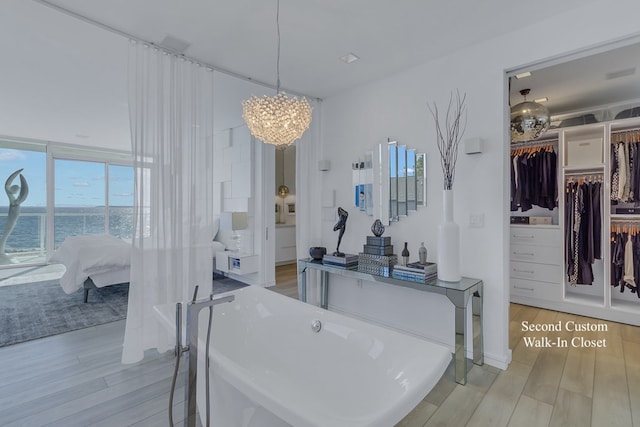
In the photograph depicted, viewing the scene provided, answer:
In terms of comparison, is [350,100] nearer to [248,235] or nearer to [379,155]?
[379,155]

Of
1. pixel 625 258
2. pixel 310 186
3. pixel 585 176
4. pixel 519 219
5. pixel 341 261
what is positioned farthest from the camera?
pixel 519 219

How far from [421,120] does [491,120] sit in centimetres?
62

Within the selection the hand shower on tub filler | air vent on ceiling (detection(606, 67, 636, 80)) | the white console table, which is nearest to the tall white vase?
the white console table

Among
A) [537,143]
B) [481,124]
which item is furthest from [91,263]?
[537,143]

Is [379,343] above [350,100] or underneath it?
underneath

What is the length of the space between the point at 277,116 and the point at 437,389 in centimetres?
225

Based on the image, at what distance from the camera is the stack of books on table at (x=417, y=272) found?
2.46 meters

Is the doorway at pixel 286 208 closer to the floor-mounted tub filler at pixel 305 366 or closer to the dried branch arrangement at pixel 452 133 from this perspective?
the floor-mounted tub filler at pixel 305 366

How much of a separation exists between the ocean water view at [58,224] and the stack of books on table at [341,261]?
526cm

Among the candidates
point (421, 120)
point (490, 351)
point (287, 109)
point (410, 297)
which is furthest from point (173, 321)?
point (421, 120)

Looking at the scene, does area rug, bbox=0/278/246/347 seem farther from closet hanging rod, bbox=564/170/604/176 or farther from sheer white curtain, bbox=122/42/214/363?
closet hanging rod, bbox=564/170/604/176

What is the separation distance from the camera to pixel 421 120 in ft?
9.52

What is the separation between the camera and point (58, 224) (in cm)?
670

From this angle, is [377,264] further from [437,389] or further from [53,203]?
[53,203]
